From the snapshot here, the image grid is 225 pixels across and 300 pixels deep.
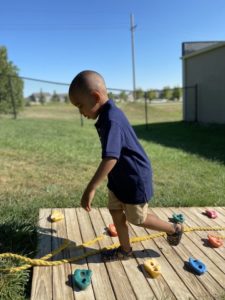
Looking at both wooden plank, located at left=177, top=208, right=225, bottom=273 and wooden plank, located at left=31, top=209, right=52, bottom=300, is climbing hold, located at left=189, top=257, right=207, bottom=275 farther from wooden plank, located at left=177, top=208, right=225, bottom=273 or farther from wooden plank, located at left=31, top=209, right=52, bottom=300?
wooden plank, located at left=31, top=209, right=52, bottom=300

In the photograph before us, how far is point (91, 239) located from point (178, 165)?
3.72 metres

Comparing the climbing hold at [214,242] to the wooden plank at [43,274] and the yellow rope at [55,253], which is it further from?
the wooden plank at [43,274]

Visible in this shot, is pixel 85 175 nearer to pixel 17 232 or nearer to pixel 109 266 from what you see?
pixel 17 232

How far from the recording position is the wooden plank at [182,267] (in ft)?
7.80

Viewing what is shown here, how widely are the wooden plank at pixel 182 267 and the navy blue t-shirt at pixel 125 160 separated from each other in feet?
1.97

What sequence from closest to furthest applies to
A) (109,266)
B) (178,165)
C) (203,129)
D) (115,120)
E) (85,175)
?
(115,120)
(109,266)
(85,175)
(178,165)
(203,129)

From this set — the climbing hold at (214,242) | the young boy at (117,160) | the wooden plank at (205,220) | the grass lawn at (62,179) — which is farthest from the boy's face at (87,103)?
the wooden plank at (205,220)

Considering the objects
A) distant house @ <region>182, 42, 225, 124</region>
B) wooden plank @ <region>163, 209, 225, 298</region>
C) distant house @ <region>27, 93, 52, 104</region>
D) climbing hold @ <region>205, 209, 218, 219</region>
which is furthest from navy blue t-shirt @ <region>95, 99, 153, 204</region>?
distant house @ <region>27, 93, 52, 104</region>

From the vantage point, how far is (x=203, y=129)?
13.2 m

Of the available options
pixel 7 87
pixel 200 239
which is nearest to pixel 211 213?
pixel 200 239

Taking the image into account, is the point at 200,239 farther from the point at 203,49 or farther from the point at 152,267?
the point at 203,49

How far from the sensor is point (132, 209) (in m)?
2.57

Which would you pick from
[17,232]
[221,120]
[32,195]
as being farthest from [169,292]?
[221,120]

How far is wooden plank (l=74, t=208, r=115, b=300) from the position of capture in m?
2.34
